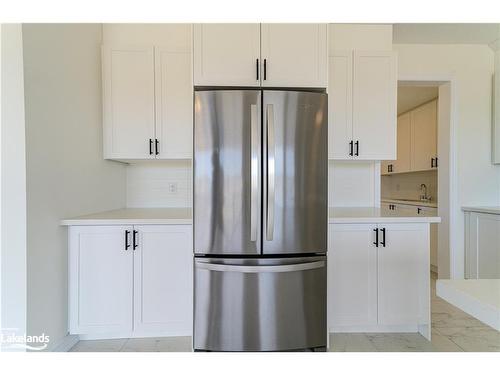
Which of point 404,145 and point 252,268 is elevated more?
point 404,145

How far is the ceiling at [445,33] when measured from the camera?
2.76 metres

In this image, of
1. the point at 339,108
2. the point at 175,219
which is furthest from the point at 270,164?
the point at 339,108

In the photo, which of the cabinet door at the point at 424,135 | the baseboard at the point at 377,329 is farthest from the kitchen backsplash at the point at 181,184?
the cabinet door at the point at 424,135

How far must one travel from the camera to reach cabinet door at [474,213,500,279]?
9.36 ft

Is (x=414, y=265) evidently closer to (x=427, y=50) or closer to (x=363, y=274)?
(x=363, y=274)

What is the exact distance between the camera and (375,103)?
2.46m

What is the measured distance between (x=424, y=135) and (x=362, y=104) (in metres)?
2.64

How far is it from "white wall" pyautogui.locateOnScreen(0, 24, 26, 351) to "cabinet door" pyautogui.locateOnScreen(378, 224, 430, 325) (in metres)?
2.26

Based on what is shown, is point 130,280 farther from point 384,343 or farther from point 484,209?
point 484,209

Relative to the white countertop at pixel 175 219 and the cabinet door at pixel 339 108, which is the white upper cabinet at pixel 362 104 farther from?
the white countertop at pixel 175 219
